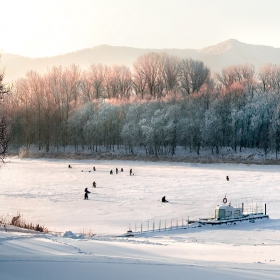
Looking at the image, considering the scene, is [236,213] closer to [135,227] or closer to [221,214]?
[221,214]

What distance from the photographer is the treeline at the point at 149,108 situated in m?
71.4

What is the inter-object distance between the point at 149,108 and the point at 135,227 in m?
57.7

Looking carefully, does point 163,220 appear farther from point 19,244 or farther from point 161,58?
point 161,58

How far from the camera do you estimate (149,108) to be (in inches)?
3127

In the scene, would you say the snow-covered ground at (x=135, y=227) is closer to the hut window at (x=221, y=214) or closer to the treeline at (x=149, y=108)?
the hut window at (x=221, y=214)

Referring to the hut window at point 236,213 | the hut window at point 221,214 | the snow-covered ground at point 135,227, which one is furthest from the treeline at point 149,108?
the hut window at point 221,214

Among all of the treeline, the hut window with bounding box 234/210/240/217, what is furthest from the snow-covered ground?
the treeline

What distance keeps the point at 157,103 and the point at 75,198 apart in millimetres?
50380

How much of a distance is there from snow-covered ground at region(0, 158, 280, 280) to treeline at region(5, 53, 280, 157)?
Result: 22901 millimetres

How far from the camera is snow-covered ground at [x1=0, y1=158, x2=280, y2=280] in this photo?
995cm

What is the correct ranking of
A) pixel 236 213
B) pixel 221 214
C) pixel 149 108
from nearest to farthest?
pixel 221 214 → pixel 236 213 → pixel 149 108

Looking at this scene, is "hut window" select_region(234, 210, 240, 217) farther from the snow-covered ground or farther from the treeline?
the treeline

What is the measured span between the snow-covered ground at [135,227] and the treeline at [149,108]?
75.1ft

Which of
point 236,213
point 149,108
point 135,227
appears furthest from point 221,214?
point 149,108
